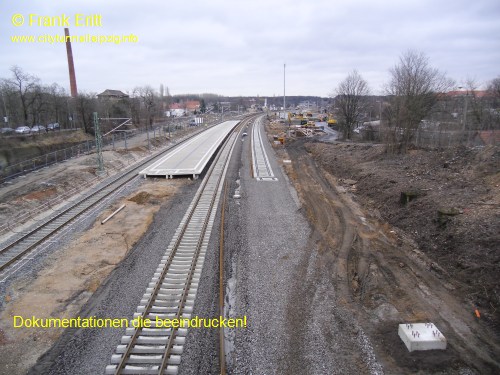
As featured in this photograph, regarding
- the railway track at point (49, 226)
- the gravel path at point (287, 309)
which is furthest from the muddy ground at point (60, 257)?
the gravel path at point (287, 309)

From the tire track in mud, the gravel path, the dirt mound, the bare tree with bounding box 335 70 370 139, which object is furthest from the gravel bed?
the bare tree with bounding box 335 70 370 139

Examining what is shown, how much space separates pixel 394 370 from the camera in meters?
7.29

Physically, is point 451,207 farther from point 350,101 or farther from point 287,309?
point 350,101

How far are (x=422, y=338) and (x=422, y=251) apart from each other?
6.09m

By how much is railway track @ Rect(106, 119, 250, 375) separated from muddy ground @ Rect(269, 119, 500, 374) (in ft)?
14.9

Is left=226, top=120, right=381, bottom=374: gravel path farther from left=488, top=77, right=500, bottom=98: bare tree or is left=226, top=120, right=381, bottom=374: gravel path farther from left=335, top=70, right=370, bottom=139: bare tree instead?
left=488, top=77, right=500, bottom=98: bare tree

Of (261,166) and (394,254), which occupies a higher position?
(261,166)

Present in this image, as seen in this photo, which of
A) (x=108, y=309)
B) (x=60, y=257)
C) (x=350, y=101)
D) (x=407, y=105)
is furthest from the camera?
(x=350, y=101)

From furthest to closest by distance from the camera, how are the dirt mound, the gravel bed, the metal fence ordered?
the metal fence < the dirt mound < the gravel bed

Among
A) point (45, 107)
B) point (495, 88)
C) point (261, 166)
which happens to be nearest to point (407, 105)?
point (261, 166)

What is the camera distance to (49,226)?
15500 mm

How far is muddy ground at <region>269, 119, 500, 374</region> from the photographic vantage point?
8.16 m

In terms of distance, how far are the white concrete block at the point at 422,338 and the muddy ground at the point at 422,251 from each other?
0.17 meters

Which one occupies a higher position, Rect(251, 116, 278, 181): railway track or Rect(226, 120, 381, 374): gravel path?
Rect(251, 116, 278, 181): railway track
